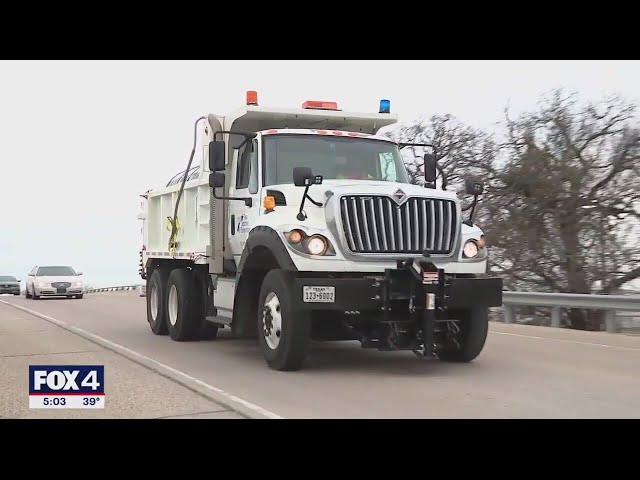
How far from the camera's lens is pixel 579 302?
1412 cm

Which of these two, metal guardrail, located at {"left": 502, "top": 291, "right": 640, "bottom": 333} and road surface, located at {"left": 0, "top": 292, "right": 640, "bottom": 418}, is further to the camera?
metal guardrail, located at {"left": 502, "top": 291, "right": 640, "bottom": 333}

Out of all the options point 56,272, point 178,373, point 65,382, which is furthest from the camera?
point 56,272

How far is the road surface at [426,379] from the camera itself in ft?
20.6

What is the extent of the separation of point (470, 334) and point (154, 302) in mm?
6647

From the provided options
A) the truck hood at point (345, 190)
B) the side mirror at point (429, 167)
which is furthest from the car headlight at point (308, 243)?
the side mirror at point (429, 167)

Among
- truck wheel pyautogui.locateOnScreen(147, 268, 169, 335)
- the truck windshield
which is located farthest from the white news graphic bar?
truck wheel pyautogui.locateOnScreen(147, 268, 169, 335)

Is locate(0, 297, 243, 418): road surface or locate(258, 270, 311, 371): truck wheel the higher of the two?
locate(258, 270, 311, 371): truck wheel

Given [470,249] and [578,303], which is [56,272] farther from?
[470,249]

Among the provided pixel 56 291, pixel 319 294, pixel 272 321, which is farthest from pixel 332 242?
pixel 56 291

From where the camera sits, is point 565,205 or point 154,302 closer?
point 154,302

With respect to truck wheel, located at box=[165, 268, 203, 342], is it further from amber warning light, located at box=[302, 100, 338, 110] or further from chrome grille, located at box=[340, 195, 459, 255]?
chrome grille, located at box=[340, 195, 459, 255]

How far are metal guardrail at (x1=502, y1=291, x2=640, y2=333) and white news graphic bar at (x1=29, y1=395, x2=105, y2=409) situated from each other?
32.8ft

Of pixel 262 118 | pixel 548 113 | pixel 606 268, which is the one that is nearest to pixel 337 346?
pixel 262 118

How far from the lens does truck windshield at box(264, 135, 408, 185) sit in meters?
9.20
